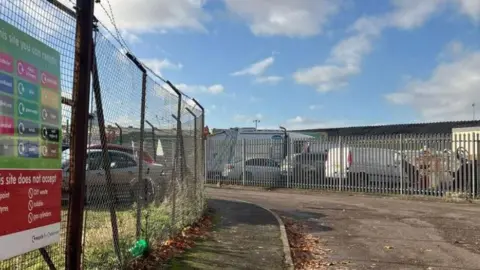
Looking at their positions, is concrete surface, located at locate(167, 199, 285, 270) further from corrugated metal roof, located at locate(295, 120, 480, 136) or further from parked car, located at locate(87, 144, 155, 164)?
corrugated metal roof, located at locate(295, 120, 480, 136)

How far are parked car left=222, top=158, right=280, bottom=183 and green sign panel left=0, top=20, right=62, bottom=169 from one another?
19.5 m

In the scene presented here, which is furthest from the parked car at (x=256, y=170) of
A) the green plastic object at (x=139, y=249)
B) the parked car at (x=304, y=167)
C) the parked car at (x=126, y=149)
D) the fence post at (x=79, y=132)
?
the fence post at (x=79, y=132)

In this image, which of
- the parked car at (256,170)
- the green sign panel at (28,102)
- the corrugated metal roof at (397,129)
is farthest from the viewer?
the corrugated metal roof at (397,129)

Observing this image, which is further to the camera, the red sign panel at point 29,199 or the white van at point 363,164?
the white van at point 363,164

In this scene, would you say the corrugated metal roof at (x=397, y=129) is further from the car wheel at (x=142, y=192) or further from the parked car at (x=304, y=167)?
the car wheel at (x=142, y=192)

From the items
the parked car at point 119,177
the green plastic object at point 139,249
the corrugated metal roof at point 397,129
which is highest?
the corrugated metal roof at point 397,129

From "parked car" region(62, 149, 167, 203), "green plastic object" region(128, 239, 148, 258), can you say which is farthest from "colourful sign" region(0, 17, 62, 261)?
"green plastic object" region(128, 239, 148, 258)

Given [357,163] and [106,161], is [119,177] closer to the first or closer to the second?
[106,161]

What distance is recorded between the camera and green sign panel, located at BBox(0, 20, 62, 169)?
11.4ft

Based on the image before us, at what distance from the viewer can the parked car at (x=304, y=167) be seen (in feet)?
73.2

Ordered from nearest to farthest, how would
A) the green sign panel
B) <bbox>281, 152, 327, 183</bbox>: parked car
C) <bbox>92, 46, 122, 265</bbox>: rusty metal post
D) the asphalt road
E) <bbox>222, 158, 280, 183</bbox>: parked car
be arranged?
the green sign panel
<bbox>92, 46, 122, 265</bbox>: rusty metal post
the asphalt road
<bbox>281, 152, 327, 183</bbox>: parked car
<bbox>222, 158, 280, 183</bbox>: parked car

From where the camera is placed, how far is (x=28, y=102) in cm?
376

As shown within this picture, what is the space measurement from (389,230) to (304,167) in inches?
433

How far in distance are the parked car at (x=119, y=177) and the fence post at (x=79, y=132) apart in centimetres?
11
